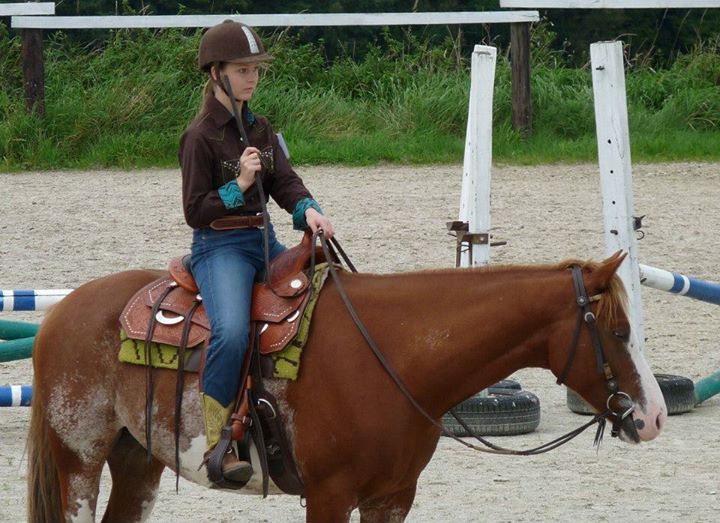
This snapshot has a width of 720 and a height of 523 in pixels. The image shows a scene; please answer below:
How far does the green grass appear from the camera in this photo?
1284 centimetres

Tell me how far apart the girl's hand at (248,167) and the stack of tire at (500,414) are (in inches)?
105

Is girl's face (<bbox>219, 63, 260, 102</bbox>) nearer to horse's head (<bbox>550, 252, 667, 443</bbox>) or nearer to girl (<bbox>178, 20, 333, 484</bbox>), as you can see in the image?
girl (<bbox>178, 20, 333, 484</bbox>)

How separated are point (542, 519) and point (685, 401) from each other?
1984 mm

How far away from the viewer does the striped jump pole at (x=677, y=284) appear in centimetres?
675

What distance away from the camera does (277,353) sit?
4.06 metres

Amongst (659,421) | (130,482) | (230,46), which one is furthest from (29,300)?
(659,421)

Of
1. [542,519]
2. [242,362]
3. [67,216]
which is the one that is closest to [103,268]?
[67,216]

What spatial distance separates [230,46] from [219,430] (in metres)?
1.24

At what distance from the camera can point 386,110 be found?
14.0m

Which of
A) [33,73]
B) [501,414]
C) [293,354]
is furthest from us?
[33,73]

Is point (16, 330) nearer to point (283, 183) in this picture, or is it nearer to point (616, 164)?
point (283, 183)

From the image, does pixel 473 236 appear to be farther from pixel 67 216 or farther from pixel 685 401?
pixel 67 216

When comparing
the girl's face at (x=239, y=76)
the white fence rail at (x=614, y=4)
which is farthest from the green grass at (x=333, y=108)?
the girl's face at (x=239, y=76)

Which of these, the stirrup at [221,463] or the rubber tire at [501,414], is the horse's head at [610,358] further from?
the rubber tire at [501,414]
